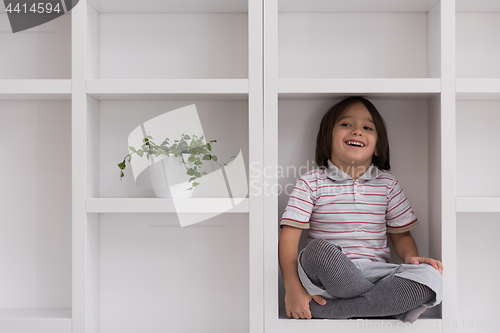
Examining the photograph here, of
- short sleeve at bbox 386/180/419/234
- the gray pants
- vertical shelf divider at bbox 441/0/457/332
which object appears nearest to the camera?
the gray pants

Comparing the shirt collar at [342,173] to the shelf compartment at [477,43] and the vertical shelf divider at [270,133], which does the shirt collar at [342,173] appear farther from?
the shelf compartment at [477,43]

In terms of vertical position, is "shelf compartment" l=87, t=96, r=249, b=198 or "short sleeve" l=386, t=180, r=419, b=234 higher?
"shelf compartment" l=87, t=96, r=249, b=198

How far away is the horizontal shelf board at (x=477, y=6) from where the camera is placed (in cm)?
110

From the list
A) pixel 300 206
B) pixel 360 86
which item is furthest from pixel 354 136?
pixel 300 206

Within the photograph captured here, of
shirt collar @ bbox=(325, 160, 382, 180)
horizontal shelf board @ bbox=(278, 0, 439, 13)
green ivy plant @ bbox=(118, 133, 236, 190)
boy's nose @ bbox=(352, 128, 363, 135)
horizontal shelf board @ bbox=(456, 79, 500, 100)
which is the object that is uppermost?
horizontal shelf board @ bbox=(278, 0, 439, 13)

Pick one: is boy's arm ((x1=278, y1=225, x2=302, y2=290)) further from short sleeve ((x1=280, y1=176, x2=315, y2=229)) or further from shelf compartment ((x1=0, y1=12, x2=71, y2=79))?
shelf compartment ((x1=0, y1=12, x2=71, y2=79))

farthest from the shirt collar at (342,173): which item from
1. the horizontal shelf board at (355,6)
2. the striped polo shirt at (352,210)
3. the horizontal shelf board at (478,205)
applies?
the horizontal shelf board at (355,6)

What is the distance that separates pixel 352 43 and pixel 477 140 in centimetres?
48

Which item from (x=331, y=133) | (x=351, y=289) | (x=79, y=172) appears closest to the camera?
(x=351, y=289)

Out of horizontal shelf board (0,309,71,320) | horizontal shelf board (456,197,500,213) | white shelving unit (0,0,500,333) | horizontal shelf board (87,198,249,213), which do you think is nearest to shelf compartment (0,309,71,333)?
horizontal shelf board (0,309,71,320)

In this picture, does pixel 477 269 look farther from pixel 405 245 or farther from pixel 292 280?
pixel 292 280

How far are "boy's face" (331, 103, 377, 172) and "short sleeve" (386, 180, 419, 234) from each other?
0.13m

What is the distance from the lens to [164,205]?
0.97m

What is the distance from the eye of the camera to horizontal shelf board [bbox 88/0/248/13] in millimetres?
1084
